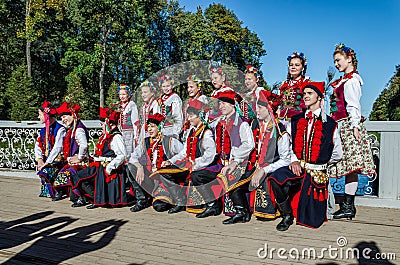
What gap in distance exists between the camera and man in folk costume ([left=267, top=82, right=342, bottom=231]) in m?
4.51

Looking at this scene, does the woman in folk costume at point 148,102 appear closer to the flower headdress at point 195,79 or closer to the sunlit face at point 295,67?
the flower headdress at point 195,79

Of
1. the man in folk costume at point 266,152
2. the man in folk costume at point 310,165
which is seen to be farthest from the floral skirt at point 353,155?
the man in folk costume at point 266,152

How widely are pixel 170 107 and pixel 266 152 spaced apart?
5.81ft

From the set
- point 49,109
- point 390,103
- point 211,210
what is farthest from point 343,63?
point 390,103

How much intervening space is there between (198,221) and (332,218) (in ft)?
4.84

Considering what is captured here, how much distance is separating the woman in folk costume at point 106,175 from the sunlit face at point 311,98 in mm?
2352

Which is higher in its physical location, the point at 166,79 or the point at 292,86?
the point at 166,79

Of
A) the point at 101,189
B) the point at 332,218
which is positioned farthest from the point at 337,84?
the point at 101,189

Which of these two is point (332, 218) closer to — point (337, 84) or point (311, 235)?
point (311, 235)

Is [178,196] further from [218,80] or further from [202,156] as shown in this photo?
[218,80]

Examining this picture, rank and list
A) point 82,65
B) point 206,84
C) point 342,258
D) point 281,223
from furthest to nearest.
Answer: point 82,65
point 206,84
point 281,223
point 342,258

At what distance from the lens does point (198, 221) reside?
4969 millimetres

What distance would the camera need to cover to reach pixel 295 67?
16.9ft

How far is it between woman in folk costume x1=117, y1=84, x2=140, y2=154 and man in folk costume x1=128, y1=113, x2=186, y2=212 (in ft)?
2.36
